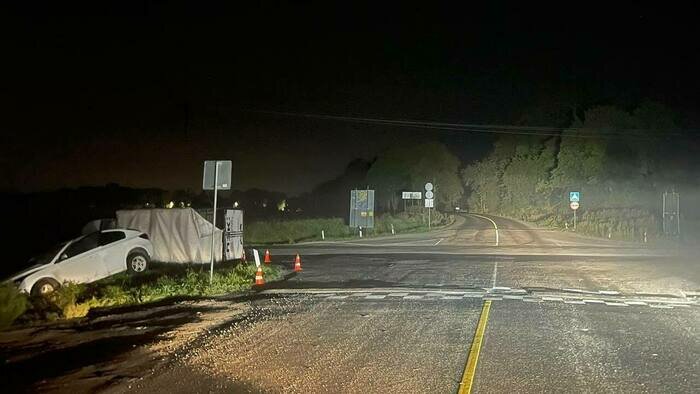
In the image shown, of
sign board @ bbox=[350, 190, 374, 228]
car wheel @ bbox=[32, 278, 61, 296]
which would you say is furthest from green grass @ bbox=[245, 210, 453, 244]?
car wheel @ bbox=[32, 278, 61, 296]

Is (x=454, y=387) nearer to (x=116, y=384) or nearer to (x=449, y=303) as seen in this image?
(x=116, y=384)

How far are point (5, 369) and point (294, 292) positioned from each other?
811cm

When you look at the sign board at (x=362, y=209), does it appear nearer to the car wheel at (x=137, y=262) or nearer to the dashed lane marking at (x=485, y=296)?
the car wheel at (x=137, y=262)

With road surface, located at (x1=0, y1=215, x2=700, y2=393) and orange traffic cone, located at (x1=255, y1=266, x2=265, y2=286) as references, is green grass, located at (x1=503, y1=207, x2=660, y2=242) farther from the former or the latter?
orange traffic cone, located at (x1=255, y1=266, x2=265, y2=286)

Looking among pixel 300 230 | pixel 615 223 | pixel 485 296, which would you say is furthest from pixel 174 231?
pixel 615 223

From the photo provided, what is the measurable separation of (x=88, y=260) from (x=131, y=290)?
3.36 m

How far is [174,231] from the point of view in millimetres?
23016

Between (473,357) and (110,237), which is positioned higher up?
(110,237)

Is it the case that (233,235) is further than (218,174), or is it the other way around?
(233,235)

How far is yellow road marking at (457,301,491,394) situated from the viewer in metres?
7.09

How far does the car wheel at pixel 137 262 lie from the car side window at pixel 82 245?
1290 millimetres

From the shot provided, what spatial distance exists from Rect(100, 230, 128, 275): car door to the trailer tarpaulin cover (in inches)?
104

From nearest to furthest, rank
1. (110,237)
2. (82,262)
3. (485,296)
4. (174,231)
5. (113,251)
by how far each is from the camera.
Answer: (485,296), (82,262), (113,251), (110,237), (174,231)

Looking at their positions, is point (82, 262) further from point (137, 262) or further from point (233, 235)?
point (233, 235)
